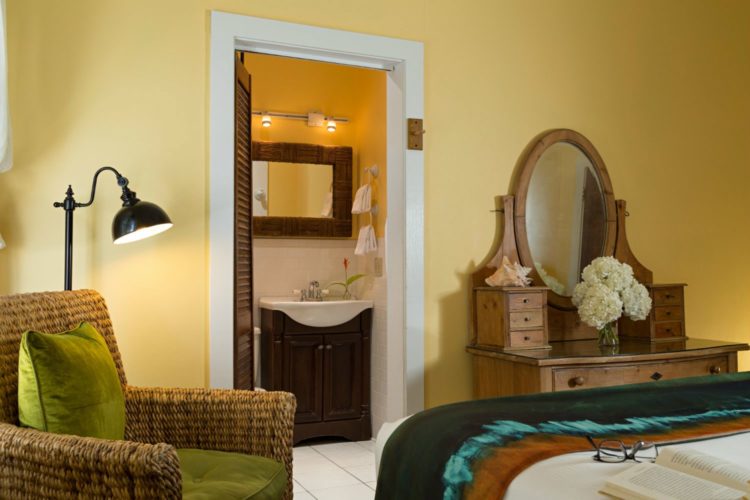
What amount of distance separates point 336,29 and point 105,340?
5.25ft

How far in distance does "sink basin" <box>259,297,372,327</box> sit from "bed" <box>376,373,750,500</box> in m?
2.35

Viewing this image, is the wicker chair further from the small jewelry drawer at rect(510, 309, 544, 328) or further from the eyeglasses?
the small jewelry drawer at rect(510, 309, 544, 328)

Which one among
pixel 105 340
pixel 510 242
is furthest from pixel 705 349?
pixel 105 340

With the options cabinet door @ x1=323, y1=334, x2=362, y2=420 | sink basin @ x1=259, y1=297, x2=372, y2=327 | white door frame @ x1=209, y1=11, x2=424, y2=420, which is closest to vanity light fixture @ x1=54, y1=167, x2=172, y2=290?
white door frame @ x1=209, y1=11, x2=424, y2=420

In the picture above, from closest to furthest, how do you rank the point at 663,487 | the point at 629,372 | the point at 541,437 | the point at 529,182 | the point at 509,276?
1. the point at 663,487
2. the point at 541,437
3. the point at 629,372
4. the point at 509,276
5. the point at 529,182

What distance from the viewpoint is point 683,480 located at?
3.72ft

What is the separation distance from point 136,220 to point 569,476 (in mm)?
1609

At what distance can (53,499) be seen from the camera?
158 centimetres

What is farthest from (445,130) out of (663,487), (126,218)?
(663,487)

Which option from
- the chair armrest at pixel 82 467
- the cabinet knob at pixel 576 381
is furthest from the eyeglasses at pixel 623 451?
the cabinet knob at pixel 576 381

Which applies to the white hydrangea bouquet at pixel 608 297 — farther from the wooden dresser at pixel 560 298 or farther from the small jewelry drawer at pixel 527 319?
the small jewelry drawer at pixel 527 319

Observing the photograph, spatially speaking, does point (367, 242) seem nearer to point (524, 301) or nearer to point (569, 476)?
point (524, 301)

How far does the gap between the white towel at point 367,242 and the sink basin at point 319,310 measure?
35 centimetres

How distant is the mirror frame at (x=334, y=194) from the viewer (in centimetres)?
466
